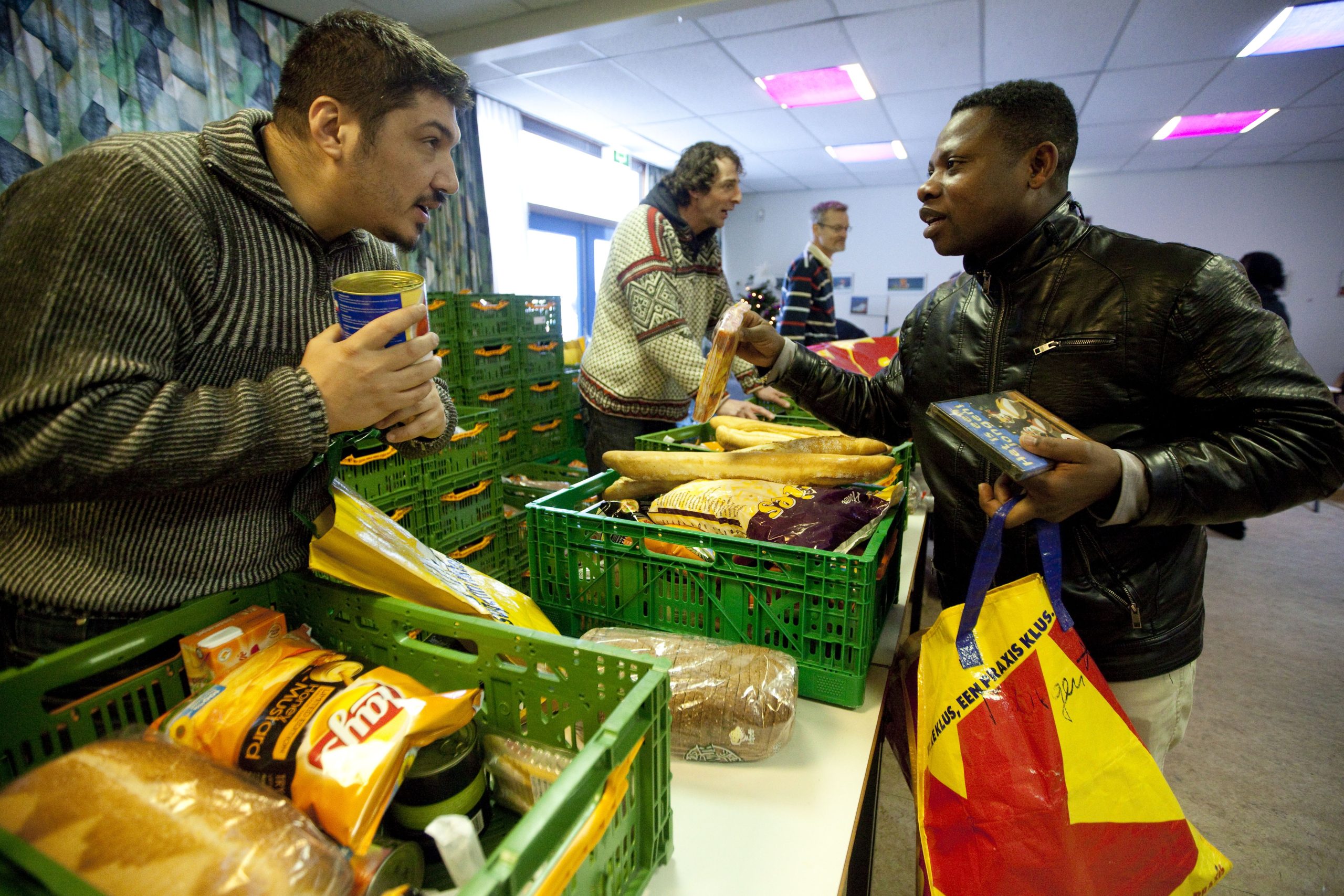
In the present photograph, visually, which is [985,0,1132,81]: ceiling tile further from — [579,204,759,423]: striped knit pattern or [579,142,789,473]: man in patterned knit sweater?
[579,204,759,423]: striped knit pattern

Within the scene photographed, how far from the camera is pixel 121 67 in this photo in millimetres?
2898

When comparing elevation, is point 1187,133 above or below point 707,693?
above

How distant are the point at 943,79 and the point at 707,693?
4.87 meters

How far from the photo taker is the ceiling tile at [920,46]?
344 centimetres

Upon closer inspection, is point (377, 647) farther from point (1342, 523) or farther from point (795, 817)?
point (1342, 523)

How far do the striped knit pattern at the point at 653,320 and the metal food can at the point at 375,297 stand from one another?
119cm

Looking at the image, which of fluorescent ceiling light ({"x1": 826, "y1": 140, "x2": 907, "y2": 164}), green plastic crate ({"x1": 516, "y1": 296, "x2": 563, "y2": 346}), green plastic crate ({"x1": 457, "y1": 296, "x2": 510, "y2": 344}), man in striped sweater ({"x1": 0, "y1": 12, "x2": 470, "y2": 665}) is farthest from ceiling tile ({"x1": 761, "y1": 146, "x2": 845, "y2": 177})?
man in striped sweater ({"x1": 0, "y1": 12, "x2": 470, "y2": 665})

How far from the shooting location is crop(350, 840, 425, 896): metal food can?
0.52 metres

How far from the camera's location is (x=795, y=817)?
2.50 feet

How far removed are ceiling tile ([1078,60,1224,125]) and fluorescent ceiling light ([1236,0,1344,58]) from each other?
252 millimetres

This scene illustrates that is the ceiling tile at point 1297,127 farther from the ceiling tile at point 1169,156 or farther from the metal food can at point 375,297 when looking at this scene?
the metal food can at point 375,297

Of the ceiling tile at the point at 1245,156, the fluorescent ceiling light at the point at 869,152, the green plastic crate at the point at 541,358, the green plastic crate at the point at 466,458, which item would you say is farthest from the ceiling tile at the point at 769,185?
the green plastic crate at the point at 466,458

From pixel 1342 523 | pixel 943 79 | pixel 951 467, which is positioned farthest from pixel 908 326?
pixel 1342 523

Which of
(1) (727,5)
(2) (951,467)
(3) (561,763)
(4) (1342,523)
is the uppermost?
(1) (727,5)
